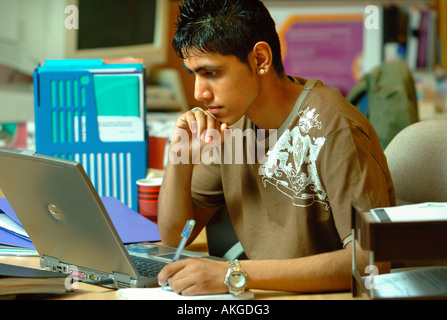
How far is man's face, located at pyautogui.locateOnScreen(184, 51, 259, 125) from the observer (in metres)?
1.22

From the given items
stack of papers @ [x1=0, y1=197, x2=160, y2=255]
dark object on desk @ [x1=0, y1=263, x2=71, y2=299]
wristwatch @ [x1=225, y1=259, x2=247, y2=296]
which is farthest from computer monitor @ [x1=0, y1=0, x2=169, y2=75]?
wristwatch @ [x1=225, y1=259, x2=247, y2=296]

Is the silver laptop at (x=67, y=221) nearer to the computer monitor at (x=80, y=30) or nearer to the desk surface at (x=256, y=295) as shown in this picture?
the desk surface at (x=256, y=295)

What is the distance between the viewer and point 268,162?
1.32 metres

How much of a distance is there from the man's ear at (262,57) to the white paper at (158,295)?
0.51m

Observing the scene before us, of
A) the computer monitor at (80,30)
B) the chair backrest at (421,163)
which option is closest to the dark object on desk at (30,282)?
the chair backrest at (421,163)

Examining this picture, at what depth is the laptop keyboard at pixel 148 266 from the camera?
43.6 inches

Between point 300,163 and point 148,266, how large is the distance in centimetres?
38

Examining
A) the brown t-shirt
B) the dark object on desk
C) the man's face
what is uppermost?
the man's face

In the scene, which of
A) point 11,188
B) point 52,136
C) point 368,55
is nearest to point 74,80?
point 52,136

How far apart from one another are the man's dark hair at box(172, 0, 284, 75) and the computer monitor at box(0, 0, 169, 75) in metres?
1.77

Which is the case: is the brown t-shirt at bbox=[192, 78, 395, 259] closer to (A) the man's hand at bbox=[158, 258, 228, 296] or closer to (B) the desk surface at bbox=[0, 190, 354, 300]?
(B) the desk surface at bbox=[0, 190, 354, 300]
